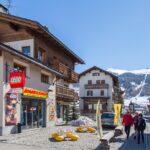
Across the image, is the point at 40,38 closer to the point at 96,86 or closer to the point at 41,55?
the point at 41,55

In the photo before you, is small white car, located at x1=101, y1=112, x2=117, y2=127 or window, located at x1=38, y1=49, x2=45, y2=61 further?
small white car, located at x1=101, y1=112, x2=117, y2=127

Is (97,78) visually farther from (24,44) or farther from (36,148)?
(36,148)

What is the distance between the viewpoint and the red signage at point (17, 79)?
19109 mm

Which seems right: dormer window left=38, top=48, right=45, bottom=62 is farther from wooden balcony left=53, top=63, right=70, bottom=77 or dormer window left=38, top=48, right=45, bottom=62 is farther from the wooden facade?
wooden balcony left=53, top=63, right=70, bottom=77

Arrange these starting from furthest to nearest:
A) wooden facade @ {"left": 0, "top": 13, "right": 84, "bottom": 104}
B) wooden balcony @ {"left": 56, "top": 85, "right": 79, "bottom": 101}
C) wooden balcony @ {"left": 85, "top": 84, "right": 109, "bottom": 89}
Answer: wooden balcony @ {"left": 85, "top": 84, "right": 109, "bottom": 89} → wooden balcony @ {"left": 56, "top": 85, "right": 79, "bottom": 101} → wooden facade @ {"left": 0, "top": 13, "right": 84, "bottom": 104}

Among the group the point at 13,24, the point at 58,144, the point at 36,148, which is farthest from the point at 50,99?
the point at 36,148

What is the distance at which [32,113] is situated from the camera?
24.5 meters

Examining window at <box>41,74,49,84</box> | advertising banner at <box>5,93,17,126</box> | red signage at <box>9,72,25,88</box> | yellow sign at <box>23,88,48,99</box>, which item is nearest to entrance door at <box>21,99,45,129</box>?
yellow sign at <box>23,88,48,99</box>

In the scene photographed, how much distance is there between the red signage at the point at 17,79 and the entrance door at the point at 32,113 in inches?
131

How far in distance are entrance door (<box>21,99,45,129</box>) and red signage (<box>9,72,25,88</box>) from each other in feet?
10.9

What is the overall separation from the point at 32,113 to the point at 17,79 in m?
5.93

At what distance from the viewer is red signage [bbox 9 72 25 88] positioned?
19109mm

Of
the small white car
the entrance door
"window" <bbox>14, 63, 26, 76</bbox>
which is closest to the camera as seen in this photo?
"window" <bbox>14, 63, 26, 76</bbox>

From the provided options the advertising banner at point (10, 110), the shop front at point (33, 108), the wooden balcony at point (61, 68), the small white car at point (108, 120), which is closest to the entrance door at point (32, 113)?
the shop front at point (33, 108)
